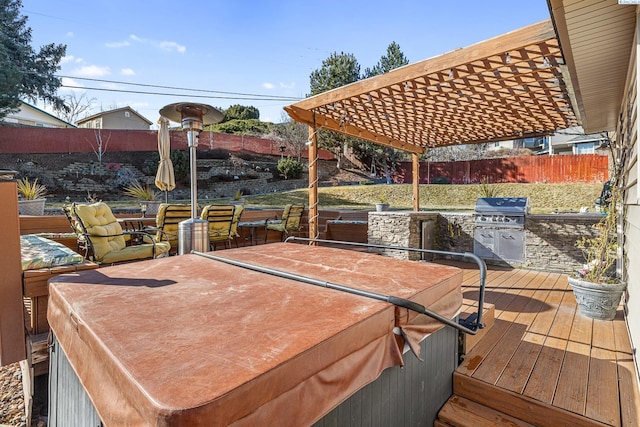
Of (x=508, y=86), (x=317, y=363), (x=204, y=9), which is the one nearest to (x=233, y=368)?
(x=317, y=363)

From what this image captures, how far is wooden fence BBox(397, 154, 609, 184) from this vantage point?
52.5 feet

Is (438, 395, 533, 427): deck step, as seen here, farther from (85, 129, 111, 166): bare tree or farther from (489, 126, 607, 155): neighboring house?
(85, 129, 111, 166): bare tree

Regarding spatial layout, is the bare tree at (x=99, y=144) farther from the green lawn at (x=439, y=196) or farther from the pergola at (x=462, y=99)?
the pergola at (x=462, y=99)

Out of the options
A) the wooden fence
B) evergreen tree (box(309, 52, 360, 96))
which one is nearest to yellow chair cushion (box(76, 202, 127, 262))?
evergreen tree (box(309, 52, 360, 96))

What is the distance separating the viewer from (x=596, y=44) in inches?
99.8

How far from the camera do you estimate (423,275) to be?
6.63ft

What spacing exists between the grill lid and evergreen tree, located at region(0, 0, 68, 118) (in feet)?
55.6

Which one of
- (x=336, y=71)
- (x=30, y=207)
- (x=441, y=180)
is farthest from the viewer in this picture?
(x=441, y=180)

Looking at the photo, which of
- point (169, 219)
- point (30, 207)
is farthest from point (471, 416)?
point (30, 207)

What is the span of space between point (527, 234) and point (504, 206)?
0.55m

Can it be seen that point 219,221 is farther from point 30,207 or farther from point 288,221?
point 30,207

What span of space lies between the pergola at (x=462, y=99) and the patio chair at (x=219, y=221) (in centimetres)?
138

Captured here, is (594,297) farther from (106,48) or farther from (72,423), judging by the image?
(106,48)

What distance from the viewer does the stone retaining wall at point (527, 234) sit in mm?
4852
